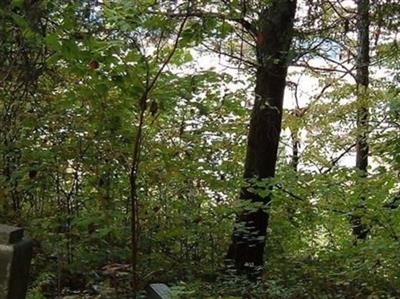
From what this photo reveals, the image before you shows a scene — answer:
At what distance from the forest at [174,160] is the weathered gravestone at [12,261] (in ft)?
3.61

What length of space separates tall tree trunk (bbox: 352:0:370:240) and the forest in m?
0.05

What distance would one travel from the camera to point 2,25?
4.00 m

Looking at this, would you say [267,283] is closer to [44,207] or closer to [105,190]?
[105,190]

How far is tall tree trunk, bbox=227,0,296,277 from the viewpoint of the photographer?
223 inches

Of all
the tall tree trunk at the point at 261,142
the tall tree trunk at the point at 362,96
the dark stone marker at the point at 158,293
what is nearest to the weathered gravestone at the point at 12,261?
the dark stone marker at the point at 158,293

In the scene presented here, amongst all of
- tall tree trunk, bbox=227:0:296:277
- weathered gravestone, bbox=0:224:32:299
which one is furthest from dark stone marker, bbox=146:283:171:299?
tall tree trunk, bbox=227:0:296:277

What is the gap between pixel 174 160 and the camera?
5551mm

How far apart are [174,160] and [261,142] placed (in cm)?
112

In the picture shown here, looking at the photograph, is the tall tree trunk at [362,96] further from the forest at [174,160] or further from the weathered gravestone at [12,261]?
the weathered gravestone at [12,261]

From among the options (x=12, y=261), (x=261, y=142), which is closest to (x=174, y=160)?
(x=261, y=142)

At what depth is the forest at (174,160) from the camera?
420 centimetres

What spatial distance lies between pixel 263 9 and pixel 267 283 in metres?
2.49

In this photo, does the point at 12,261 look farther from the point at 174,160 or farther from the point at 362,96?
the point at 362,96

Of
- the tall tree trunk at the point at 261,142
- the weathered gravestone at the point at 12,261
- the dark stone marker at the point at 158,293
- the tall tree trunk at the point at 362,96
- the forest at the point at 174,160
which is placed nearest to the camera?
the weathered gravestone at the point at 12,261
